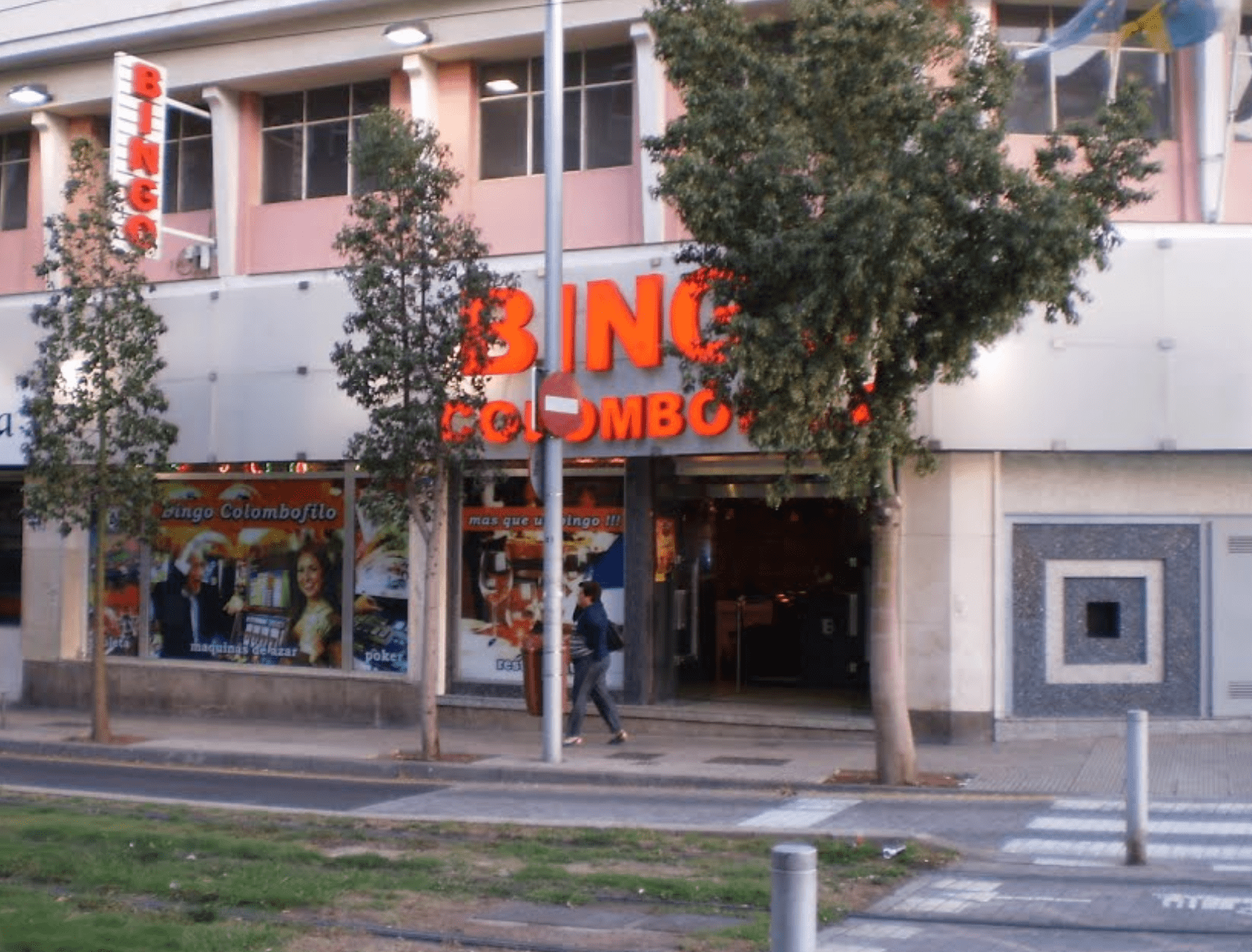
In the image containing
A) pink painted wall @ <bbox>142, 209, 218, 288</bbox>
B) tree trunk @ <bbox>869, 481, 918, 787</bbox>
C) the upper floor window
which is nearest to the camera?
tree trunk @ <bbox>869, 481, 918, 787</bbox>

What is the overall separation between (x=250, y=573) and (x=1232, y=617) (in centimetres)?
Result: 1196

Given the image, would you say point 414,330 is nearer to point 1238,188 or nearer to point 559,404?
point 559,404

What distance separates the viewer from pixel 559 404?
52.0 feet

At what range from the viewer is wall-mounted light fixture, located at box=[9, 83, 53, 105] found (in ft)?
70.8

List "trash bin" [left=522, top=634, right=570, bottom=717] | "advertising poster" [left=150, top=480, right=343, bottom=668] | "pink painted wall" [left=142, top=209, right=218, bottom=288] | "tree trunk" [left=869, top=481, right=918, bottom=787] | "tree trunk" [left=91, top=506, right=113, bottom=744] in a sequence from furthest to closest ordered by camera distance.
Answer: "pink painted wall" [left=142, top=209, right=218, bottom=288], "advertising poster" [left=150, top=480, right=343, bottom=668], "tree trunk" [left=91, top=506, right=113, bottom=744], "trash bin" [left=522, top=634, right=570, bottom=717], "tree trunk" [left=869, top=481, right=918, bottom=787]

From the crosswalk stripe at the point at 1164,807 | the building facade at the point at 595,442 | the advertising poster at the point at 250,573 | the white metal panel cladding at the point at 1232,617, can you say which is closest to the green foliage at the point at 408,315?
the building facade at the point at 595,442

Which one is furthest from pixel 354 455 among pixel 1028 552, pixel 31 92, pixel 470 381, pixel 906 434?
pixel 31 92

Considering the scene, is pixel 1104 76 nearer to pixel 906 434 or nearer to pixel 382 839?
pixel 906 434

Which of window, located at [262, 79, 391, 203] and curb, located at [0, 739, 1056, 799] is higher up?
window, located at [262, 79, 391, 203]

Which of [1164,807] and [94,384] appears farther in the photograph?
[94,384]

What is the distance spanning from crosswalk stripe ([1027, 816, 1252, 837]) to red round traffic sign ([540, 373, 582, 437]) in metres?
5.86

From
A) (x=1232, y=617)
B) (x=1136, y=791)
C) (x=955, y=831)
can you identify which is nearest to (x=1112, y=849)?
(x=1136, y=791)

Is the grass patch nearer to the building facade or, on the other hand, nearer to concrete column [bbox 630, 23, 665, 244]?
the building facade

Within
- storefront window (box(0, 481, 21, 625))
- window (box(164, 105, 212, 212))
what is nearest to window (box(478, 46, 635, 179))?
window (box(164, 105, 212, 212))
